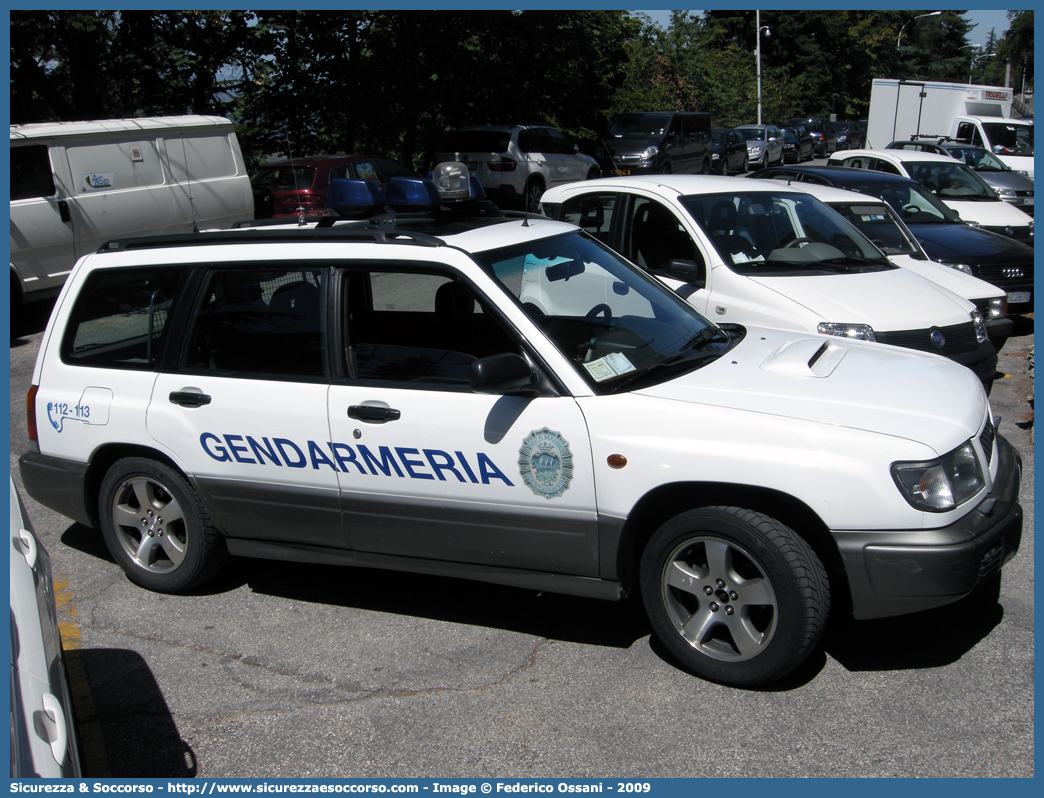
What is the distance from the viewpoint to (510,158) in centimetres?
1984

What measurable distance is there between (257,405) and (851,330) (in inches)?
150

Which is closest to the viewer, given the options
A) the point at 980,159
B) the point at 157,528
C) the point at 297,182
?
the point at 157,528

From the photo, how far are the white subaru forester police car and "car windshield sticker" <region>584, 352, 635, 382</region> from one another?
13mm

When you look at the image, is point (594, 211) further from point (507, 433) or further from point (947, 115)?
point (947, 115)

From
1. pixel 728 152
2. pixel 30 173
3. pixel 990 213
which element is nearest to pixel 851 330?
pixel 990 213

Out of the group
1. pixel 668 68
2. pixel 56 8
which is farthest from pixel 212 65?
pixel 668 68

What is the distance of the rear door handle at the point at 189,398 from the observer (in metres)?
4.19

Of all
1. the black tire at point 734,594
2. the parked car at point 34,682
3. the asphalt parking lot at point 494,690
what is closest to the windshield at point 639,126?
the asphalt parking lot at point 494,690

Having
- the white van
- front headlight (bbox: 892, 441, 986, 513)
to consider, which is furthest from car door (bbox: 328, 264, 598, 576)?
the white van

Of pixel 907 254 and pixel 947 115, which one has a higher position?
pixel 947 115

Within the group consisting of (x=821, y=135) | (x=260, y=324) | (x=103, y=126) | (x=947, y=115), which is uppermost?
(x=103, y=126)

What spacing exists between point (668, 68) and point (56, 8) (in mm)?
28046

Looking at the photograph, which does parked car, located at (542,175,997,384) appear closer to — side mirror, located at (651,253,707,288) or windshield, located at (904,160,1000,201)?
side mirror, located at (651,253,707,288)
